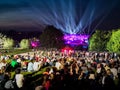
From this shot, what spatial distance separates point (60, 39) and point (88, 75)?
113808mm

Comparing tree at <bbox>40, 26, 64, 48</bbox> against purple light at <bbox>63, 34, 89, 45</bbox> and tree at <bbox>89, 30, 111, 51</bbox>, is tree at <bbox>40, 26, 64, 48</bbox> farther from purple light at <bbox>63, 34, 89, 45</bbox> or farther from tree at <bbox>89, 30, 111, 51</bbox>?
tree at <bbox>89, 30, 111, 51</bbox>

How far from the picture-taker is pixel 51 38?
13188 cm

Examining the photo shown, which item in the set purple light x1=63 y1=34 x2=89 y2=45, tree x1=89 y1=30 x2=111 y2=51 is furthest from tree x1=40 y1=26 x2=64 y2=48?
tree x1=89 y1=30 x2=111 y2=51

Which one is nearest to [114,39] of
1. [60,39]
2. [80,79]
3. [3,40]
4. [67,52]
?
[67,52]

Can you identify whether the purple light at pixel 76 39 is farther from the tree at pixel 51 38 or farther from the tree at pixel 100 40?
the tree at pixel 100 40

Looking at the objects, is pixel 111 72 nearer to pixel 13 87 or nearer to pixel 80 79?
pixel 80 79

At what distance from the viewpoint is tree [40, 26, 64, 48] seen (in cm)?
12981

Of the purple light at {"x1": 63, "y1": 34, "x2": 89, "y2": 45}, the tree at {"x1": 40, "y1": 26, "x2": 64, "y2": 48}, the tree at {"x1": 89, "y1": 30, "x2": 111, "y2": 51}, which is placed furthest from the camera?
the purple light at {"x1": 63, "y1": 34, "x2": 89, "y2": 45}

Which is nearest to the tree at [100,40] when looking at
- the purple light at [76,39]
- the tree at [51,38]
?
the tree at [51,38]

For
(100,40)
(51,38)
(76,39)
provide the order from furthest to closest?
(76,39)
(51,38)
(100,40)

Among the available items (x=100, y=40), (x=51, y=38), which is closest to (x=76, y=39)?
(x=51, y=38)

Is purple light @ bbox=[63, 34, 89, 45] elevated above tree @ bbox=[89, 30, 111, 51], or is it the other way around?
purple light @ bbox=[63, 34, 89, 45]

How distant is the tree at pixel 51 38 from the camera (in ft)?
426

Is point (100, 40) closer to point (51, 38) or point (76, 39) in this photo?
point (51, 38)
